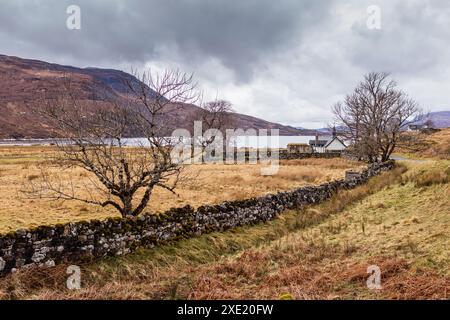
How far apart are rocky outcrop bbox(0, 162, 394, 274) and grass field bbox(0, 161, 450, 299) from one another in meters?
0.33

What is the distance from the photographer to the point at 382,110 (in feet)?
148

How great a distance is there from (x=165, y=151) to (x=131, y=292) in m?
8.10

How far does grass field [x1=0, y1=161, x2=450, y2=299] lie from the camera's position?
6617 mm

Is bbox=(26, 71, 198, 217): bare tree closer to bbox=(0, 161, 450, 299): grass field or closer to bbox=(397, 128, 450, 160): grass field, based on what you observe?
bbox=(0, 161, 450, 299): grass field

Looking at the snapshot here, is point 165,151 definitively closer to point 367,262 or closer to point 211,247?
point 211,247

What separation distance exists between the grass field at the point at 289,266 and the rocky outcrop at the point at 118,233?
0.33m

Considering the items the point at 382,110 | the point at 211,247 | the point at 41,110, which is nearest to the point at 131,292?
the point at 211,247

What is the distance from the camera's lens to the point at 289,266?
8.48m
